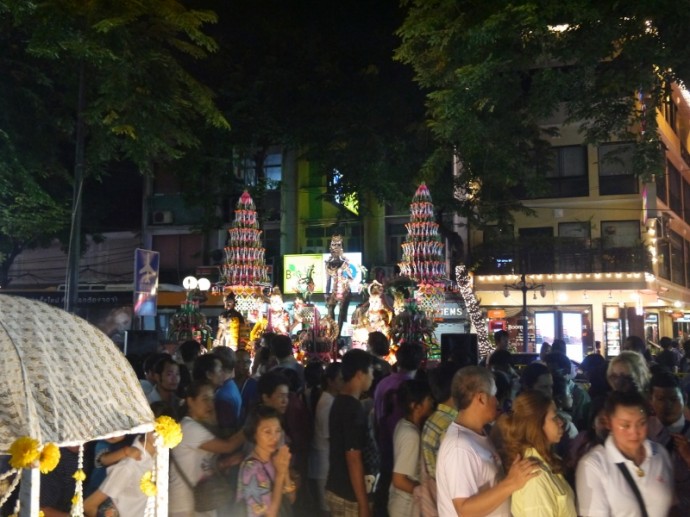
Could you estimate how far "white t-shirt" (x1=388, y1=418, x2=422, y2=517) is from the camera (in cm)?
478

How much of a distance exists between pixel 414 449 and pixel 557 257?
2187 cm

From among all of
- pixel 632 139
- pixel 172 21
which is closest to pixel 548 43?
pixel 632 139

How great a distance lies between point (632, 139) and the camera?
429 inches

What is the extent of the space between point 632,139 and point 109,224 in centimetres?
2495

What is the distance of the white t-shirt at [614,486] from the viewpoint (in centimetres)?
383

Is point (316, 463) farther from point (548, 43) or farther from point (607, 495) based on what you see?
point (548, 43)

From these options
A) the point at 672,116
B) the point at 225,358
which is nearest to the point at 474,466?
the point at 225,358

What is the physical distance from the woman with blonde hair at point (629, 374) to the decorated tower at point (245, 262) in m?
13.4

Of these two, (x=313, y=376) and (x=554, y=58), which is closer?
(x=313, y=376)

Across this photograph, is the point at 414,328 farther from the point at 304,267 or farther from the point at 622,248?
the point at 622,248

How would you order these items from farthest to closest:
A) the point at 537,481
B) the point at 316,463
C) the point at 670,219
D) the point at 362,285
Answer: the point at 670,219 < the point at 362,285 < the point at 316,463 < the point at 537,481

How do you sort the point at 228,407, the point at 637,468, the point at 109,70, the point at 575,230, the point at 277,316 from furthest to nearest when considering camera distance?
the point at 575,230 → the point at 277,316 → the point at 109,70 → the point at 228,407 → the point at 637,468

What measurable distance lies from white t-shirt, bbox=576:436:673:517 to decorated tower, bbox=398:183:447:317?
12297mm

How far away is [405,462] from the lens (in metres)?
4.81
